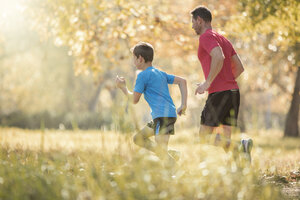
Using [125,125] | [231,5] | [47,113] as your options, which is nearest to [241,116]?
[231,5]

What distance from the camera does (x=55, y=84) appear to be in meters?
30.7

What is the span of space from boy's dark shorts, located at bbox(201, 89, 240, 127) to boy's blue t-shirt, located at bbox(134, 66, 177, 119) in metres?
0.45

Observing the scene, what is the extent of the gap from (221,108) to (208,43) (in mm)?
814

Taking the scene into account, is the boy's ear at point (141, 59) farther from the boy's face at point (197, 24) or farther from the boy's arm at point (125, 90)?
the boy's face at point (197, 24)

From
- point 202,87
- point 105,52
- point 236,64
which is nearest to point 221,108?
point 202,87

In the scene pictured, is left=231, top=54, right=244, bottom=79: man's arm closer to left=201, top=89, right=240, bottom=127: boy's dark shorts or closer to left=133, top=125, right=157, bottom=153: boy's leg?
left=201, top=89, right=240, bottom=127: boy's dark shorts

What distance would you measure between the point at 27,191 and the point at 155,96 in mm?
2047

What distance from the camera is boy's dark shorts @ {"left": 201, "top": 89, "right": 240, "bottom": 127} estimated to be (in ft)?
16.2

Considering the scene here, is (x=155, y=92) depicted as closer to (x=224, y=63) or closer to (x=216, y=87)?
(x=216, y=87)

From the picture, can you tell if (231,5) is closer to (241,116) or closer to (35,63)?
(241,116)

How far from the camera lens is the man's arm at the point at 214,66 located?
4.69m

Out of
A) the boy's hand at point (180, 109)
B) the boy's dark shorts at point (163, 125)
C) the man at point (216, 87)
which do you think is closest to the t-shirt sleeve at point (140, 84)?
the boy's dark shorts at point (163, 125)

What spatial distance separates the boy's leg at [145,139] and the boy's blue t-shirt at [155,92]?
184 mm

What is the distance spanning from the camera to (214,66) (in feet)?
15.4
